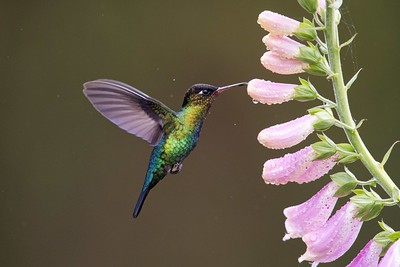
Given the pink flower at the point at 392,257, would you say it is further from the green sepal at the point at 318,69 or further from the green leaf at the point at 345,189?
the green sepal at the point at 318,69

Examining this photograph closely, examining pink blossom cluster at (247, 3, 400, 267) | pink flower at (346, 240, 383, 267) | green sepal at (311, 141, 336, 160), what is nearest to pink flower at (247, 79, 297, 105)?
pink blossom cluster at (247, 3, 400, 267)

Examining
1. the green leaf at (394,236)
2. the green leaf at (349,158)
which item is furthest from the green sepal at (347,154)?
the green leaf at (394,236)

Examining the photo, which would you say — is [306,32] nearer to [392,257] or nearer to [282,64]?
[282,64]

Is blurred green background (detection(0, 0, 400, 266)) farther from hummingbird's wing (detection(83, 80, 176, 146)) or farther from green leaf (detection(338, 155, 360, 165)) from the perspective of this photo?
green leaf (detection(338, 155, 360, 165))

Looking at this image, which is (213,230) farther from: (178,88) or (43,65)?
(43,65)

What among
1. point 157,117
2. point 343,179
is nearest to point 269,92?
point 343,179

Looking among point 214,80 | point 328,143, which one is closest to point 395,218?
point 214,80

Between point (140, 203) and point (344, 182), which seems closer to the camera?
point (344, 182)

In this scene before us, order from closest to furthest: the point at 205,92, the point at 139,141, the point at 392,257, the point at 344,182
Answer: the point at 392,257, the point at 344,182, the point at 205,92, the point at 139,141
